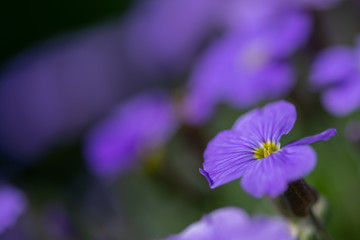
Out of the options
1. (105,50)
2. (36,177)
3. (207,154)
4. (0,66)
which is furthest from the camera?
(0,66)

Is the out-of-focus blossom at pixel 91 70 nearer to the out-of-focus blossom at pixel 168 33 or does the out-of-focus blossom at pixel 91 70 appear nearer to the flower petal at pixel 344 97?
the out-of-focus blossom at pixel 168 33

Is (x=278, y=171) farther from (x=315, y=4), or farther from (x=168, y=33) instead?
(x=168, y=33)

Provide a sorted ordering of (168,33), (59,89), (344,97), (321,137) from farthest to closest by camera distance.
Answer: (59,89), (168,33), (344,97), (321,137)

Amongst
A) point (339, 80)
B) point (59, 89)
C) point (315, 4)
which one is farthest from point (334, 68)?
point (59, 89)

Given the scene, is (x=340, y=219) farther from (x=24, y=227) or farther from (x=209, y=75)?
(x=24, y=227)

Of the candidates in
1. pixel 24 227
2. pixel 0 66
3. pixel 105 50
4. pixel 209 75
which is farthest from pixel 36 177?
pixel 0 66

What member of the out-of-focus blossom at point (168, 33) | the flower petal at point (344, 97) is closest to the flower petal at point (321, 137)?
the flower petal at point (344, 97)
